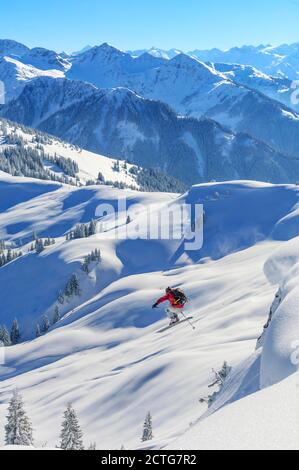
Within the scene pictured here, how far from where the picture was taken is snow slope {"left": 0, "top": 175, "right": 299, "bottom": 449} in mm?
32156

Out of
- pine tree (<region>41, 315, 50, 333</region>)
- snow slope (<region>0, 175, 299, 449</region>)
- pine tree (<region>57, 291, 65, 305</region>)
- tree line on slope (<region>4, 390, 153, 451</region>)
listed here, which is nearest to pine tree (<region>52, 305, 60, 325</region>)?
snow slope (<region>0, 175, 299, 449</region>)

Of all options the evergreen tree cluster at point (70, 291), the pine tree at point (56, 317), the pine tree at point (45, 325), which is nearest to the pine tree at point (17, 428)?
the pine tree at point (45, 325)

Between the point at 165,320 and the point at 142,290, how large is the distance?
1417 centimetres

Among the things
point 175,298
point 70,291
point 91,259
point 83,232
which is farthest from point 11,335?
point 175,298

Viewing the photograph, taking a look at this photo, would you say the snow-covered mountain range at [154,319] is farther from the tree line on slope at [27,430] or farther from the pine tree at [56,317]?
the tree line on slope at [27,430]

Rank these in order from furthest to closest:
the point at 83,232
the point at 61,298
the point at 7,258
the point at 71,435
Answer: the point at 83,232 < the point at 7,258 < the point at 61,298 < the point at 71,435

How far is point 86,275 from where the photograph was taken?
93.3m

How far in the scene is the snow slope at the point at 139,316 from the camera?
1266 inches

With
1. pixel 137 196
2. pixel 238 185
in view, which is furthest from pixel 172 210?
pixel 137 196

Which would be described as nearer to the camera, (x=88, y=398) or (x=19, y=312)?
(x=88, y=398)

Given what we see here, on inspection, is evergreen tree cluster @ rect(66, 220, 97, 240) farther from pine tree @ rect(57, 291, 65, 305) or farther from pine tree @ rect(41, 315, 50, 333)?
pine tree @ rect(41, 315, 50, 333)

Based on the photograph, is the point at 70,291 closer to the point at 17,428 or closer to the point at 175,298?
the point at 175,298

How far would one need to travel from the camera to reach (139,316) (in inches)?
2606
